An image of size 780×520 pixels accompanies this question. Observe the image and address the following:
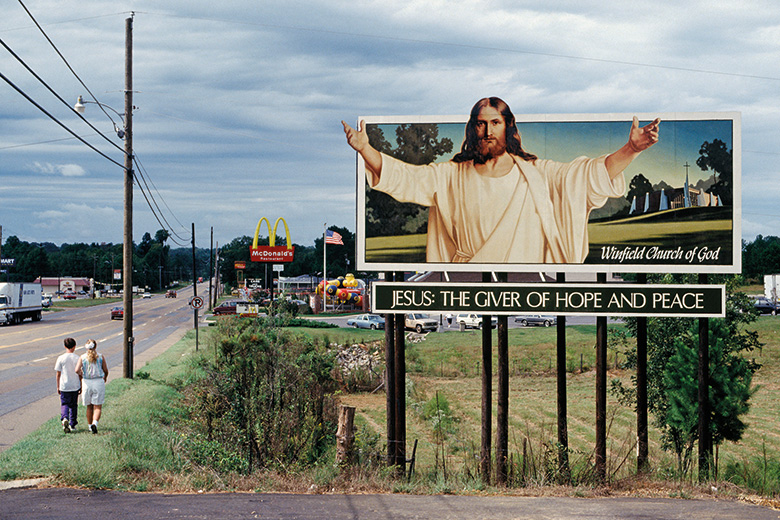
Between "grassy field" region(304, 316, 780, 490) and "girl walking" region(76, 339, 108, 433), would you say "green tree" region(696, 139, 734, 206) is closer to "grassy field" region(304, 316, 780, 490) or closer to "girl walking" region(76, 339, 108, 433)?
"grassy field" region(304, 316, 780, 490)

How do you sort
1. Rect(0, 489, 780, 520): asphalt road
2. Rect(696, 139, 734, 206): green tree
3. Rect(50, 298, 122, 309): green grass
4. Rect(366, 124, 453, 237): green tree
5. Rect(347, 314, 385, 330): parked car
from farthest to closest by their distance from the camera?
Rect(50, 298, 122, 309): green grass → Rect(347, 314, 385, 330): parked car → Rect(366, 124, 453, 237): green tree → Rect(696, 139, 734, 206): green tree → Rect(0, 489, 780, 520): asphalt road

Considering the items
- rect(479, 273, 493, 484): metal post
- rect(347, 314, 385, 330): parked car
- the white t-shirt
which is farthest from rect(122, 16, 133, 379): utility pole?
rect(347, 314, 385, 330): parked car

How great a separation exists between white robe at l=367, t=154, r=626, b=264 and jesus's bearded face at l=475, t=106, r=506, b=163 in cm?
28

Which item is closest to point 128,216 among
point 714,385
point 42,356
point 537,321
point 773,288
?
point 42,356

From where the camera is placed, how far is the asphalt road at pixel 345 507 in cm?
759

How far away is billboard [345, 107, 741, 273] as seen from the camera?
1012cm


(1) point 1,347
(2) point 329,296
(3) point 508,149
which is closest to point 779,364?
(3) point 508,149

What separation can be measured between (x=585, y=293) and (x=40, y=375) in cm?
1938

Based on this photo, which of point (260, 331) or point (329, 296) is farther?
point (329, 296)

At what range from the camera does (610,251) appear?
33.3 feet

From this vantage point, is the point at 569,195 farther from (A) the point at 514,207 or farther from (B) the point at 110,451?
(B) the point at 110,451

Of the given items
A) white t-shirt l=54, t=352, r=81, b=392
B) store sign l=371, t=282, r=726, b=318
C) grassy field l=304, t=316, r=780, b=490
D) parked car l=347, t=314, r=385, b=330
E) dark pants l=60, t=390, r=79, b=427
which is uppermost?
store sign l=371, t=282, r=726, b=318

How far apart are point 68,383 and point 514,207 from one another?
8.15 meters

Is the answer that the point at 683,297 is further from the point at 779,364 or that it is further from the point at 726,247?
the point at 779,364
